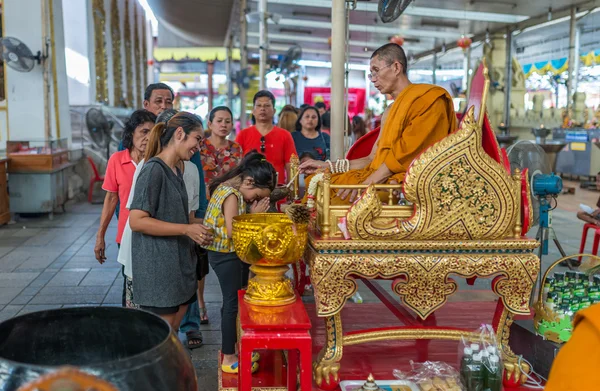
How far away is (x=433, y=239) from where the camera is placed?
2863 millimetres

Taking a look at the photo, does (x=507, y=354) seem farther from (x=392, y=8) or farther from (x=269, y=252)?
(x=392, y=8)

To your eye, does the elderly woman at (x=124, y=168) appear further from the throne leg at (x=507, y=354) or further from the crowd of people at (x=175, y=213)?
the throne leg at (x=507, y=354)

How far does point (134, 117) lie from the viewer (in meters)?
3.70

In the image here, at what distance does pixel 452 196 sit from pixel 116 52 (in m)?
15.5

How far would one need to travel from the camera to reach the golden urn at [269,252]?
268 centimetres

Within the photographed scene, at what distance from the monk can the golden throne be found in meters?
0.26

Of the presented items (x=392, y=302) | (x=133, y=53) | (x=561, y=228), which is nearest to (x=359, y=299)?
(x=392, y=302)

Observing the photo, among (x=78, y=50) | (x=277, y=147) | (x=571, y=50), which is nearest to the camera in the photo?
(x=277, y=147)

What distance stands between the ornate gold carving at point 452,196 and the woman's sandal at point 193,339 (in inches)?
64.1

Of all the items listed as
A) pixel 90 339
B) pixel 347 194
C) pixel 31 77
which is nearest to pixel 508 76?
pixel 31 77

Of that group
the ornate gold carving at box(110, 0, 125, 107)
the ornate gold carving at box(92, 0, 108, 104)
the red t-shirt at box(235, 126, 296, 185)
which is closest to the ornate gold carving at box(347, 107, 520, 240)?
the red t-shirt at box(235, 126, 296, 185)

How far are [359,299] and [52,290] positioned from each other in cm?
263

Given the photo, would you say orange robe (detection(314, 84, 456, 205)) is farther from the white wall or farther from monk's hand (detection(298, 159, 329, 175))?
the white wall

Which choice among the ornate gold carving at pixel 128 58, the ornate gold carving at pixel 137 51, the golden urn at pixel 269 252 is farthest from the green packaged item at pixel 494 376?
the ornate gold carving at pixel 137 51
